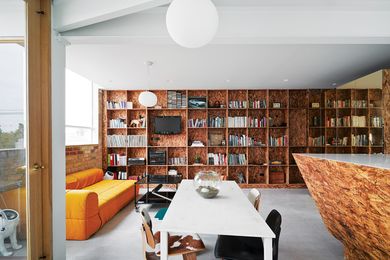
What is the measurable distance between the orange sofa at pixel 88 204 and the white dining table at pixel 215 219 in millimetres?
1494

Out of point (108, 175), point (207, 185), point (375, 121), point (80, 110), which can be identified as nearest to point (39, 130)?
point (207, 185)

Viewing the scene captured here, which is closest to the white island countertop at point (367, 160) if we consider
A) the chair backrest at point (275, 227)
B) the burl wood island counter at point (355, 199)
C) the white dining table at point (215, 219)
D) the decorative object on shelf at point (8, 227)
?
the burl wood island counter at point (355, 199)

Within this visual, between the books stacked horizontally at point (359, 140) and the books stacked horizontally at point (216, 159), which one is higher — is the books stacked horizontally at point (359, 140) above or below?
above

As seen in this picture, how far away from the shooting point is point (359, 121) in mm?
5191

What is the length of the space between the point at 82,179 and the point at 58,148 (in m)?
2.14

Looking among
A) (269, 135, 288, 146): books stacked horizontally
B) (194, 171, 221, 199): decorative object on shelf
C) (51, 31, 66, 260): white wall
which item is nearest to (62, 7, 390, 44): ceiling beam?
(51, 31, 66, 260): white wall

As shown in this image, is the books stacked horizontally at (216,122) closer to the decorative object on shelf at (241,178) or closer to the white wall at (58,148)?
the decorative object on shelf at (241,178)

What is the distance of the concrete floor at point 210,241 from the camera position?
252 centimetres

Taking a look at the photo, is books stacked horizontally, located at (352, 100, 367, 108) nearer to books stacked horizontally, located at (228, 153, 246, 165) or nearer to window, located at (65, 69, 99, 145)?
books stacked horizontally, located at (228, 153, 246, 165)

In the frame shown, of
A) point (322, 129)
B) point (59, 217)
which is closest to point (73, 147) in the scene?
point (59, 217)

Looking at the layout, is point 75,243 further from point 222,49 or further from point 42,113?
point 222,49

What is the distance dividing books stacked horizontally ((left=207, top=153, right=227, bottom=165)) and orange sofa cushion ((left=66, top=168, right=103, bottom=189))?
2.70 m

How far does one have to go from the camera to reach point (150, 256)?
1.80m

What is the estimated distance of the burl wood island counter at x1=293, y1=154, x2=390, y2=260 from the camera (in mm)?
1443
